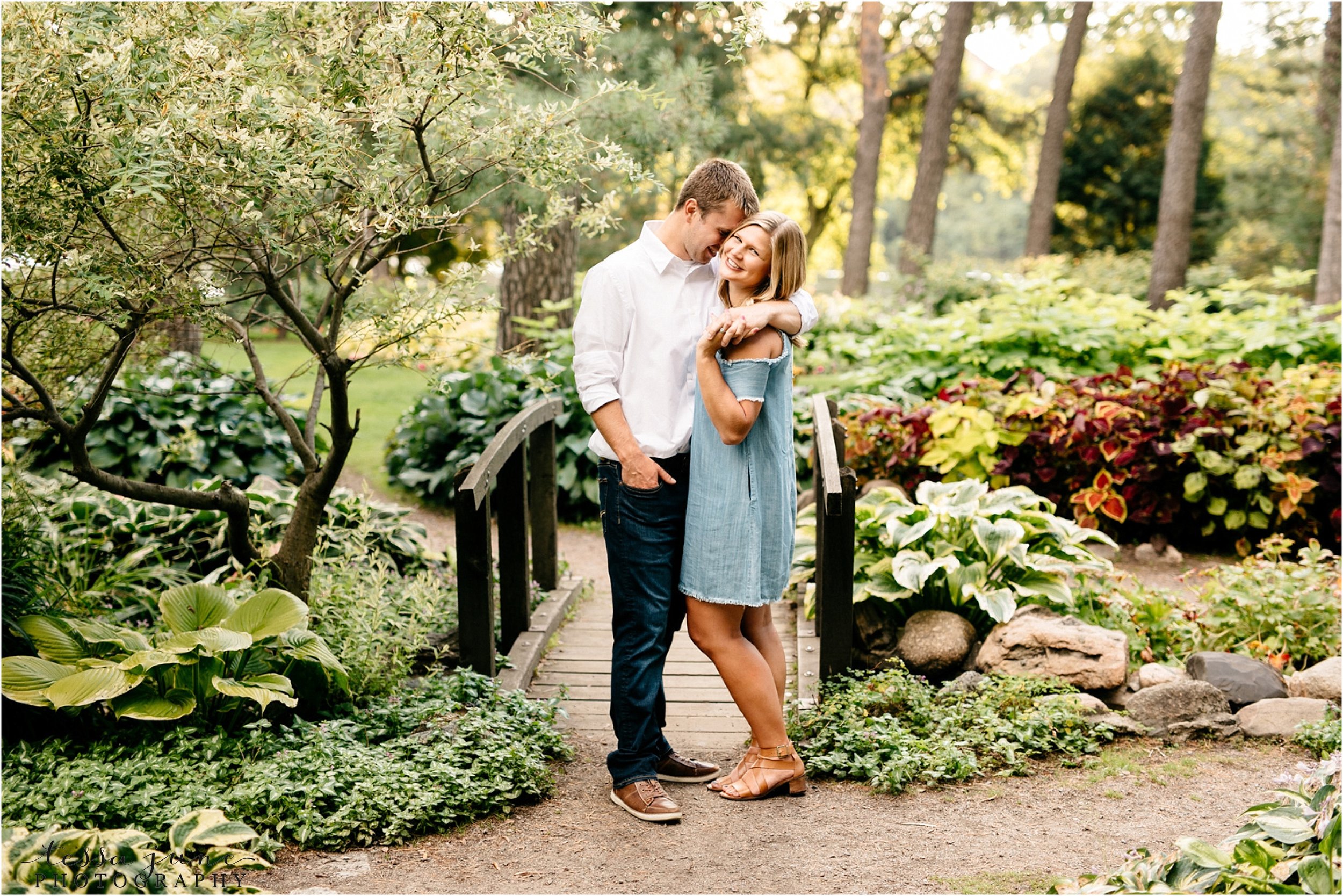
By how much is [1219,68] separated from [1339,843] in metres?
27.7

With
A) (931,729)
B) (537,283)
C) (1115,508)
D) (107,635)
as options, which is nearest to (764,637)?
(931,729)

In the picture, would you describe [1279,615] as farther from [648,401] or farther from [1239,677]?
[648,401]

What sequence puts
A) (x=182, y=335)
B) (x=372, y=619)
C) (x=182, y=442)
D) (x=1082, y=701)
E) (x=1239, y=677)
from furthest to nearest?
1. (x=182, y=442)
2. (x=182, y=335)
3. (x=1239, y=677)
4. (x=1082, y=701)
5. (x=372, y=619)

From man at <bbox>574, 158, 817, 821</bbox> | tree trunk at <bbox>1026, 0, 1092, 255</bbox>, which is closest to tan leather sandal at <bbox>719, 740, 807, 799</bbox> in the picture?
man at <bbox>574, 158, 817, 821</bbox>

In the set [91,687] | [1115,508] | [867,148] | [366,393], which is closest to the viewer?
[91,687]

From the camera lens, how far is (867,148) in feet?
57.9

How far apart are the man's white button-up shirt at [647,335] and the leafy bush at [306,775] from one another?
1.10 m

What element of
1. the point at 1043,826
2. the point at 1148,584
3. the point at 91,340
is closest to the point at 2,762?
the point at 91,340

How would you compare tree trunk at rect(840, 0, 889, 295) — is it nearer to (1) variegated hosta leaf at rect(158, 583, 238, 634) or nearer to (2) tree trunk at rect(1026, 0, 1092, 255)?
(2) tree trunk at rect(1026, 0, 1092, 255)

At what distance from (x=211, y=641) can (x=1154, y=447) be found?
18.4 ft

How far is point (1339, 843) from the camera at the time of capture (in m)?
2.22

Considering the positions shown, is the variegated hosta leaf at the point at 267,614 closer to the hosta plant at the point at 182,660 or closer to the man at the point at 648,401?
the hosta plant at the point at 182,660

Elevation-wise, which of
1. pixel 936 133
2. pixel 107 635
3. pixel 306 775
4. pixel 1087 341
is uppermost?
pixel 936 133

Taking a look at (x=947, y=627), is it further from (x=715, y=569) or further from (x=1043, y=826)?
(x=715, y=569)
